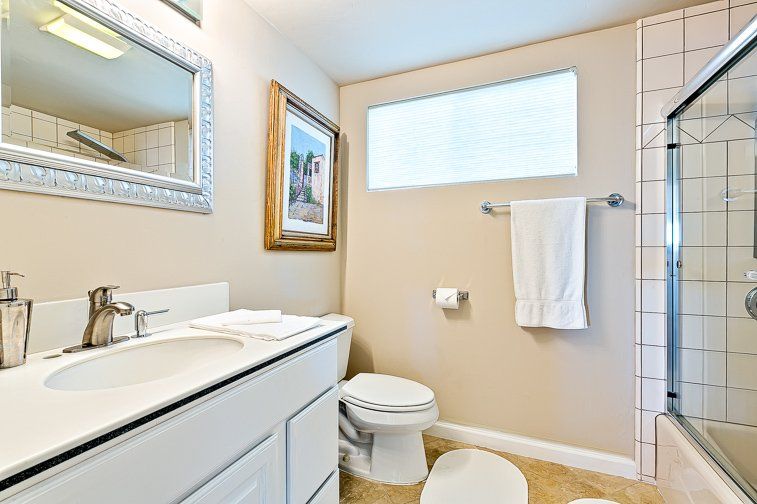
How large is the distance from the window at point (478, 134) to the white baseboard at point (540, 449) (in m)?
1.39

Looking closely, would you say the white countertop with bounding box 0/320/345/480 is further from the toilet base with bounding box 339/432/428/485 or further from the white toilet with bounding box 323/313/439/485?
the toilet base with bounding box 339/432/428/485

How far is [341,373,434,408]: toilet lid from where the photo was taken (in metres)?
1.57

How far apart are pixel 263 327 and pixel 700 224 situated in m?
1.83

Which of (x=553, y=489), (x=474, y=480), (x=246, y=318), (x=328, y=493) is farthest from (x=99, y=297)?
(x=553, y=489)

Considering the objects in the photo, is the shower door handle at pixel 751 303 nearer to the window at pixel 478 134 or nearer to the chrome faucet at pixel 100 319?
the window at pixel 478 134

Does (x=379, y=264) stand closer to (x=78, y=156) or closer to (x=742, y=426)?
(x=78, y=156)

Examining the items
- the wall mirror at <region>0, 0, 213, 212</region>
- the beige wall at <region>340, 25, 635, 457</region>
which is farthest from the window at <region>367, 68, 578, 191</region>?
the wall mirror at <region>0, 0, 213, 212</region>

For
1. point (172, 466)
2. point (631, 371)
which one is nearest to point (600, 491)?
point (631, 371)

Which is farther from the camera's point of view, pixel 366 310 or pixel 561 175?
pixel 366 310

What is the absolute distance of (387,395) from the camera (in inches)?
64.3

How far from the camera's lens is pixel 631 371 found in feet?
5.45

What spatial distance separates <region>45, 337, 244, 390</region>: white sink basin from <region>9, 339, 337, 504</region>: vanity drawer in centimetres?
20

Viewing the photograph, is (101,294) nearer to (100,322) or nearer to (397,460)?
(100,322)

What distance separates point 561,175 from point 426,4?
3.40 ft
